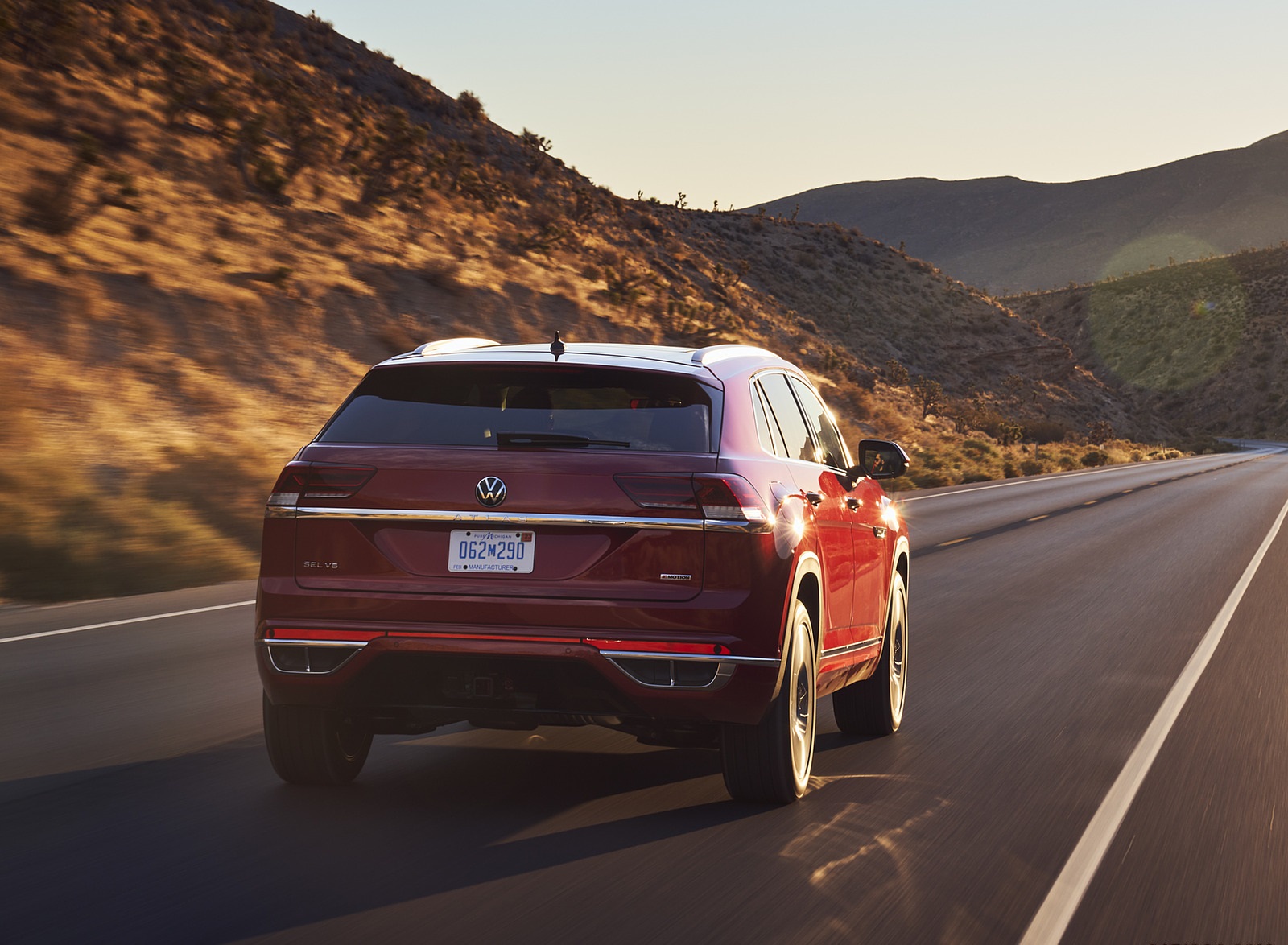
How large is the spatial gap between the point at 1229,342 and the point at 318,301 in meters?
116

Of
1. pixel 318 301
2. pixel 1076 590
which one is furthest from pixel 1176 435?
pixel 1076 590

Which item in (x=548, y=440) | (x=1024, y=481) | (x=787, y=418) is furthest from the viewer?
(x=1024, y=481)

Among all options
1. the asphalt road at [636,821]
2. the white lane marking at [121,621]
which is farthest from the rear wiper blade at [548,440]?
the white lane marking at [121,621]

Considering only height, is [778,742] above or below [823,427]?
below

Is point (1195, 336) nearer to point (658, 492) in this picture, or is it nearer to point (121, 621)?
point (121, 621)

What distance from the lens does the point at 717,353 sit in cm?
645

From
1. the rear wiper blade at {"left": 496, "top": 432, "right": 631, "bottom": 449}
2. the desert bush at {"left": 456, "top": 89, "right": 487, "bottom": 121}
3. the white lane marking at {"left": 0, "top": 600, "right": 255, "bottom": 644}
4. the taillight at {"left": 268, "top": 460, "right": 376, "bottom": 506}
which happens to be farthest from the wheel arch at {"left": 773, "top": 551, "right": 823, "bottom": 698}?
the desert bush at {"left": 456, "top": 89, "right": 487, "bottom": 121}

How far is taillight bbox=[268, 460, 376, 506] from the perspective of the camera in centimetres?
561

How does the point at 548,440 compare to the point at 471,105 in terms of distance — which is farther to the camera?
the point at 471,105

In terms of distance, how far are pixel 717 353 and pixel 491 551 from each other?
4.98 feet

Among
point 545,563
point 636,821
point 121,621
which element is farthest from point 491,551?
point 121,621

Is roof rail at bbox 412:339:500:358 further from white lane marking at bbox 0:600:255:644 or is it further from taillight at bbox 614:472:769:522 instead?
white lane marking at bbox 0:600:255:644

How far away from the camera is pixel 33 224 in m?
24.4

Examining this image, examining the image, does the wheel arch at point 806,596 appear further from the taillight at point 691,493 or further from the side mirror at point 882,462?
the side mirror at point 882,462
